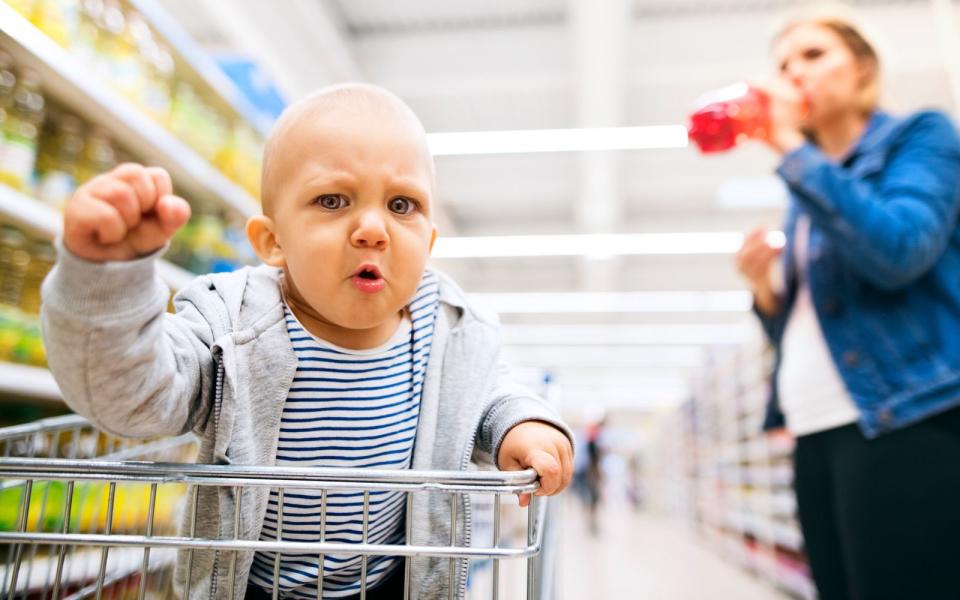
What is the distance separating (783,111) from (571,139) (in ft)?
12.2

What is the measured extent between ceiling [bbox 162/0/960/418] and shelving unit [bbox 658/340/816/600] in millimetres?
755

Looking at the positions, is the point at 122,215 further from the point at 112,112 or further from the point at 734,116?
the point at 112,112

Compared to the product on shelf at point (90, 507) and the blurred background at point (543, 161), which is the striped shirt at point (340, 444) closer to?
the blurred background at point (543, 161)

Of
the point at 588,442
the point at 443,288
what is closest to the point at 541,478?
the point at 443,288

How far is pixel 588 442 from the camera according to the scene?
892 centimetres

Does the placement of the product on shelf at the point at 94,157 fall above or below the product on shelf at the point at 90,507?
above

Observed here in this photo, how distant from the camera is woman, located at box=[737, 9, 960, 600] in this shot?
1090 millimetres

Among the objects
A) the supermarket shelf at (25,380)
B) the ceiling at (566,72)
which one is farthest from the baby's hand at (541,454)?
the ceiling at (566,72)

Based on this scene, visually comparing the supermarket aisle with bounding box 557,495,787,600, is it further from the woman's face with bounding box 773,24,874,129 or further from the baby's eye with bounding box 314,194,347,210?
the baby's eye with bounding box 314,194,347,210

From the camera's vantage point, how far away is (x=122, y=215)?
0.54 metres

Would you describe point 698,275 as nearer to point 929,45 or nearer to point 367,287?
point 929,45

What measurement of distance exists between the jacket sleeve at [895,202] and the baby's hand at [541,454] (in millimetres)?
683

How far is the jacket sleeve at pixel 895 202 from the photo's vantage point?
3.66ft

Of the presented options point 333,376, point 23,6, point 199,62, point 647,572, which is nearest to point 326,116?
point 333,376
